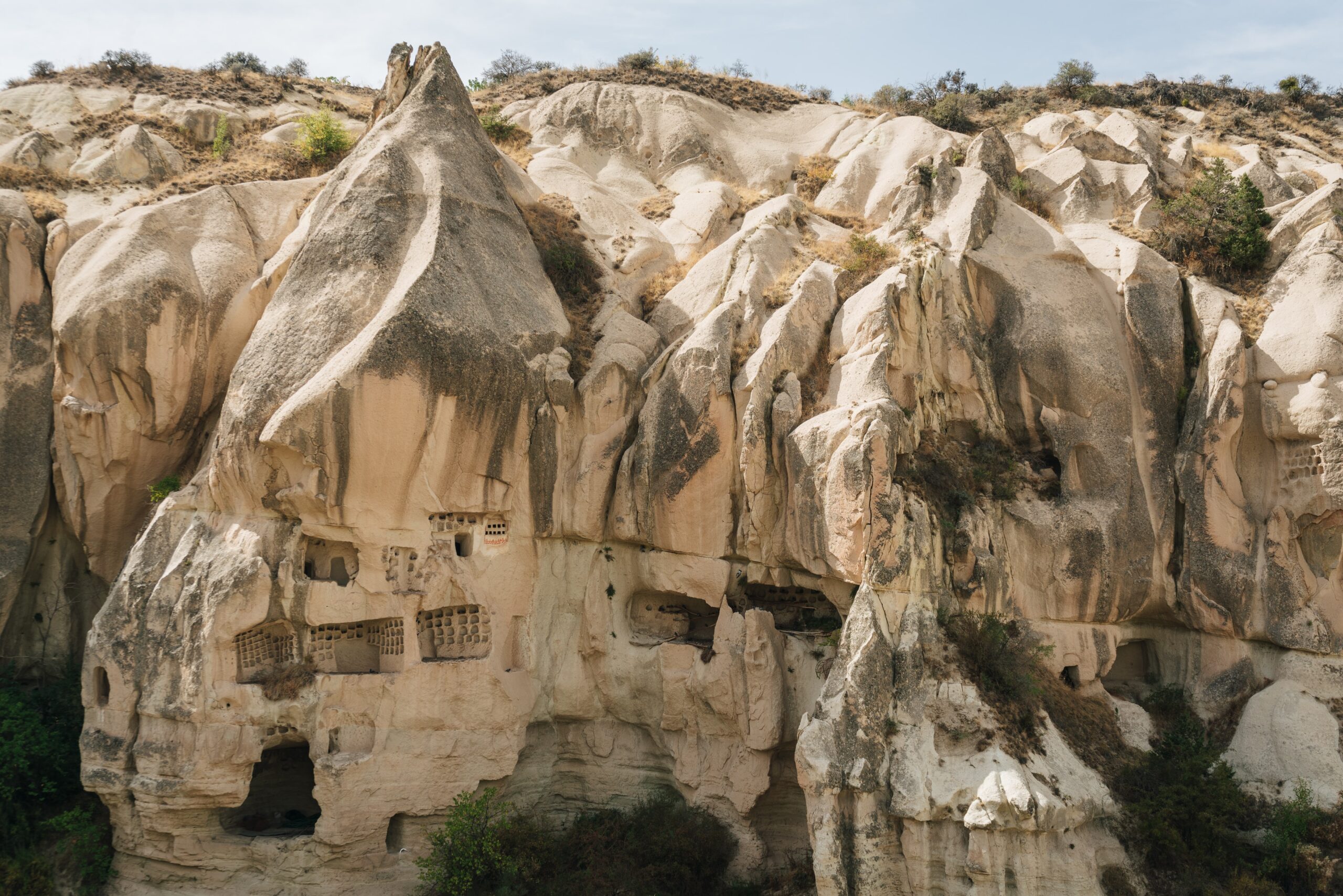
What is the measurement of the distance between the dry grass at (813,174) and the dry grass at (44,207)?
14708mm

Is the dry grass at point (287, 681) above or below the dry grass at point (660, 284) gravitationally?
below

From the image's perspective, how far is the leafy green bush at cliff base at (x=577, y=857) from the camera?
1385cm

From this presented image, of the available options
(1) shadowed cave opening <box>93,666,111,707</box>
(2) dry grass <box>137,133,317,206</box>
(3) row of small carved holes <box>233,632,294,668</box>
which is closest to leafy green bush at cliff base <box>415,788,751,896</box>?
(3) row of small carved holes <box>233,632,294,668</box>

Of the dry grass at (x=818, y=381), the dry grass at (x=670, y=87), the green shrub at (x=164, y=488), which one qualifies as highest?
the dry grass at (x=670, y=87)

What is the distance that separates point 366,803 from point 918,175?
1370cm

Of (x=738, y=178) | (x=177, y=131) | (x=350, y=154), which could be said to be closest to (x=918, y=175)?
(x=738, y=178)

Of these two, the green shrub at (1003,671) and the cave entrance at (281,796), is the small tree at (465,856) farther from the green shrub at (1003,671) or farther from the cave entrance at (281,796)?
the green shrub at (1003,671)

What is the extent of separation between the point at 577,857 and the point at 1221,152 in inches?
830

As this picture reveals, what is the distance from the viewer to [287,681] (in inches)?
555

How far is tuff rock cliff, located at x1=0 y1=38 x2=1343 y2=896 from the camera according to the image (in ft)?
43.6

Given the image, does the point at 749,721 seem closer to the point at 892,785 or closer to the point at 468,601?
the point at 892,785

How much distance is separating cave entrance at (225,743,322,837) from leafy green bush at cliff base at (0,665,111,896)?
2.00m

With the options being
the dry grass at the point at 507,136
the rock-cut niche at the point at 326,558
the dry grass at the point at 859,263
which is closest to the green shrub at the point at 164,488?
the rock-cut niche at the point at 326,558

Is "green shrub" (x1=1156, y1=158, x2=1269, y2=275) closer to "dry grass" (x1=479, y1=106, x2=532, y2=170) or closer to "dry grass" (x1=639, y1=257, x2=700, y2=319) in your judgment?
"dry grass" (x1=639, y1=257, x2=700, y2=319)
